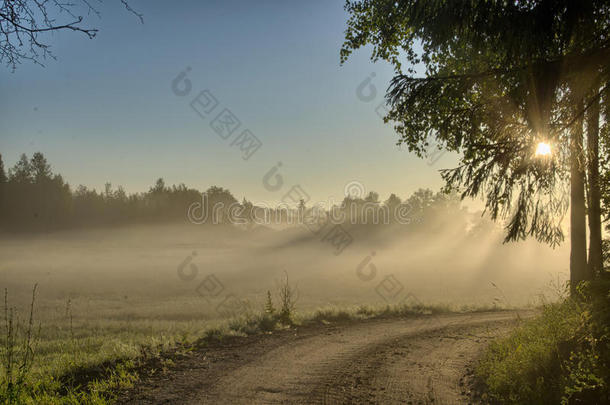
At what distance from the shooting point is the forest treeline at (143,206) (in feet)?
293

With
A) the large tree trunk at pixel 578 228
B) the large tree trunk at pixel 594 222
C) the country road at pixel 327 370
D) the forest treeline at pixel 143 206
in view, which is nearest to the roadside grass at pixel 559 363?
the country road at pixel 327 370

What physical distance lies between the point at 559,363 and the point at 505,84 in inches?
190

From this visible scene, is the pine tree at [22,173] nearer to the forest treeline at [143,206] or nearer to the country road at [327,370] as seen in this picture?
the forest treeline at [143,206]

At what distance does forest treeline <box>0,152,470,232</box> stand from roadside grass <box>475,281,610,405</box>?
7410 centimetres

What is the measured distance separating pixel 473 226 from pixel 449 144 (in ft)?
326

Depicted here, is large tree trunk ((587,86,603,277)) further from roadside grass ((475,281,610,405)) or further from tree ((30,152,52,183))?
tree ((30,152,52,183))

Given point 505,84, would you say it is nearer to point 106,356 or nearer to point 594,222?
point 594,222

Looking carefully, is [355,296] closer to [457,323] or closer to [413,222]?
[457,323]

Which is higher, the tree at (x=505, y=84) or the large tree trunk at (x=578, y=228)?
the tree at (x=505, y=84)

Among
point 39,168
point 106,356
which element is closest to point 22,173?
point 39,168

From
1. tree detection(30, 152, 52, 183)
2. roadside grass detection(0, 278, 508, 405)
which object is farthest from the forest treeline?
roadside grass detection(0, 278, 508, 405)

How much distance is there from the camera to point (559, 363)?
20.0 ft

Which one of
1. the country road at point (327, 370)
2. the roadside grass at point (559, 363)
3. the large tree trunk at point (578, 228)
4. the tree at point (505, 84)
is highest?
the tree at point (505, 84)

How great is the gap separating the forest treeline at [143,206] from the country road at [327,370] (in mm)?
71945
